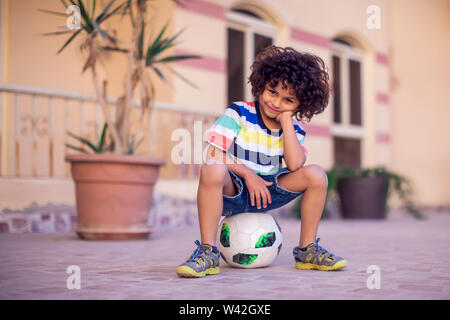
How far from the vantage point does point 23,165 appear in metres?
6.55

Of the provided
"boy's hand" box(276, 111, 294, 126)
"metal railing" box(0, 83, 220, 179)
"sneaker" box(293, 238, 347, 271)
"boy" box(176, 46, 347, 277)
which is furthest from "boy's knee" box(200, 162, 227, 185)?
"metal railing" box(0, 83, 220, 179)

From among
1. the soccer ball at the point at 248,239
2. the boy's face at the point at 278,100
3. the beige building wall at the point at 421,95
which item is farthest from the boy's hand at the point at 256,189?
the beige building wall at the point at 421,95

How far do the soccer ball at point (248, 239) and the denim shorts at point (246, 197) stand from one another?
7 centimetres

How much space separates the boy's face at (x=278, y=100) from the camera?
8.97 ft

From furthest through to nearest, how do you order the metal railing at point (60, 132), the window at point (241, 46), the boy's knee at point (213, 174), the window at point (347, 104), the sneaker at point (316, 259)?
the window at point (347, 104) < the window at point (241, 46) < the metal railing at point (60, 132) < the sneaker at point (316, 259) < the boy's knee at point (213, 174)

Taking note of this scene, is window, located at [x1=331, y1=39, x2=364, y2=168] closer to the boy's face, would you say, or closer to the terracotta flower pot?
the terracotta flower pot

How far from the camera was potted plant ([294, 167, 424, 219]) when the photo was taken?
7.91 m

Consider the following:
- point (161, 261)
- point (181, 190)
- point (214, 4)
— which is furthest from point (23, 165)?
point (161, 261)

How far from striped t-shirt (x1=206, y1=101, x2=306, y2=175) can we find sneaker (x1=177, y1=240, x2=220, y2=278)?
50cm

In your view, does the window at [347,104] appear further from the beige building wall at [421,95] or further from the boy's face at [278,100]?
the boy's face at [278,100]

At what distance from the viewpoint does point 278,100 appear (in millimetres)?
2738

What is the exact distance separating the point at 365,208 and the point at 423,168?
3.78 m

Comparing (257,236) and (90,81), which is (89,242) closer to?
(257,236)

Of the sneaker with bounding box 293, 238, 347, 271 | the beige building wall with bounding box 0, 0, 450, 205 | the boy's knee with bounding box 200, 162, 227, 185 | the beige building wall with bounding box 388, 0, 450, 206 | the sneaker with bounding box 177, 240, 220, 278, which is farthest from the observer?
the beige building wall with bounding box 388, 0, 450, 206
